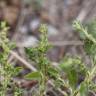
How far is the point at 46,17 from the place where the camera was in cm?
363

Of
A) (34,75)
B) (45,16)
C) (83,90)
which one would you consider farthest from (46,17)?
(83,90)

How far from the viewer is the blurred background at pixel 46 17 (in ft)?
10.4

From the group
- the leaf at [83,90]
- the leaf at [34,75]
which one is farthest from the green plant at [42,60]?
the leaf at [83,90]

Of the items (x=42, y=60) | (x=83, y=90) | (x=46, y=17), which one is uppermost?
(x=46, y=17)

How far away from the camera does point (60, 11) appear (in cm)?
373

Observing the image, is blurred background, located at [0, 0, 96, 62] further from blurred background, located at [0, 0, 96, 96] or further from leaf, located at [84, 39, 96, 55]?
leaf, located at [84, 39, 96, 55]

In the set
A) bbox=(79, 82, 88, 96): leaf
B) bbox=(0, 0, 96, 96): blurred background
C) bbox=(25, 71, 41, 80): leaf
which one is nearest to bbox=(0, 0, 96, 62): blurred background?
bbox=(0, 0, 96, 96): blurred background

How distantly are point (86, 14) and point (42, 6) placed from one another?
63 centimetres

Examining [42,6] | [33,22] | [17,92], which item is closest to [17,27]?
[33,22]

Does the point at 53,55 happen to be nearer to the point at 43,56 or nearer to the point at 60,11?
the point at 60,11

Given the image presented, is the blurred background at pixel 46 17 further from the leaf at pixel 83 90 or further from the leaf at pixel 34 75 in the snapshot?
the leaf at pixel 83 90

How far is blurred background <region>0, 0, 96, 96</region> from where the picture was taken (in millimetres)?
3163

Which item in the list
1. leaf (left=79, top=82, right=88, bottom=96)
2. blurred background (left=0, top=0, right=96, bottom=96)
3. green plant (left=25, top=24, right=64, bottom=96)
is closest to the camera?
leaf (left=79, top=82, right=88, bottom=96)

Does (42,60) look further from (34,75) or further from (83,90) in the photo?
(83,90)
